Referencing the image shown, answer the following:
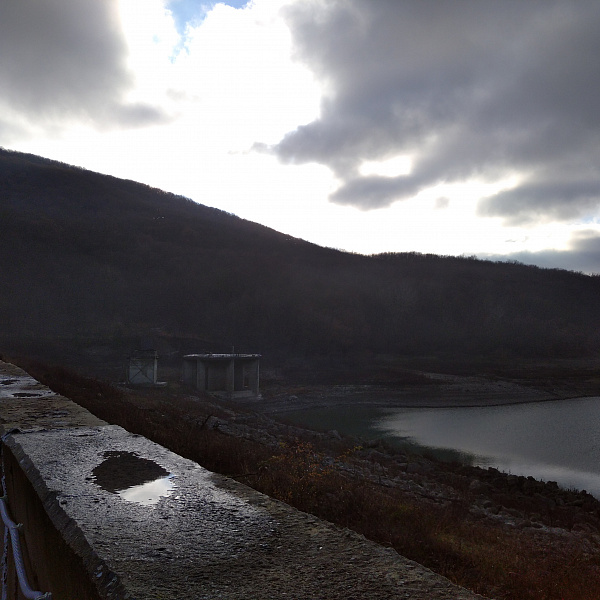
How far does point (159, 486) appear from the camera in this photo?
7.66 ft

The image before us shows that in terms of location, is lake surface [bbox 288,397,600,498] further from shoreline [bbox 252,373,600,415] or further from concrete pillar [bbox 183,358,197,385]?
concrete pillar [bbox 183,358,197,385]

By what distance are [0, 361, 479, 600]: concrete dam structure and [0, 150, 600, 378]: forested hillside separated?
44.1 metres

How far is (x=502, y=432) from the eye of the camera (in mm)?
31344

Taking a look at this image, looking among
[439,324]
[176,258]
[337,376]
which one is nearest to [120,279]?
[176,258]

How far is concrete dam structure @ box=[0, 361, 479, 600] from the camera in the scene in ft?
4.92

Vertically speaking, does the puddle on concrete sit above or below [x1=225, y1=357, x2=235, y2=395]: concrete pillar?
above

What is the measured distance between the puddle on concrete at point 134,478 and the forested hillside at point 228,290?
44.1 m

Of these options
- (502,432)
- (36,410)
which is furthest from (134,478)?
(502,432)

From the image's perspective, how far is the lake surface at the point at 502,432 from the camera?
23141 millimetres

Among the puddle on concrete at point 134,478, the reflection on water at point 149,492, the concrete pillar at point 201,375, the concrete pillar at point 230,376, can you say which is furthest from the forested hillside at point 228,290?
the reflection on water at point 149,492

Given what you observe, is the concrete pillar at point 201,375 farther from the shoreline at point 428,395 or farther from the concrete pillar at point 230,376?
the shoreline at point 428,395

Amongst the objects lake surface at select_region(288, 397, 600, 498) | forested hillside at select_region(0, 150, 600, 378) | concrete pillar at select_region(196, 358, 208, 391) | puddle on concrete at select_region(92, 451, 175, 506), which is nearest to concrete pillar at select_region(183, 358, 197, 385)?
concrete pillar at select_region(196, 358, 208, 391)

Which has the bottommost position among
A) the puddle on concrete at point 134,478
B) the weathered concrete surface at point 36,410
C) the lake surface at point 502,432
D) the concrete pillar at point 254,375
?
the lake surface at point 502,432

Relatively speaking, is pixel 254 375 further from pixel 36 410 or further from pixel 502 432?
pixel 36 410
